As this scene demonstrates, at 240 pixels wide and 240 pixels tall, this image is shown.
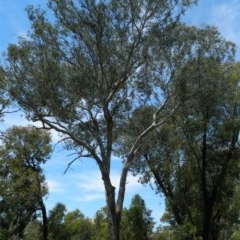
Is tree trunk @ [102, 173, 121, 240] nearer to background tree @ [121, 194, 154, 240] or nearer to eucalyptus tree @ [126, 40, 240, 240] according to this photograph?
eucalyptus tree @ [126, 40, 240, 240]

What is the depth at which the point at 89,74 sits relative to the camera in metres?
22.6

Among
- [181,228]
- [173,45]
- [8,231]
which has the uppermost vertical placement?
[173,45]

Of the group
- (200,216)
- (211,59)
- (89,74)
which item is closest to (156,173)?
(200,216)

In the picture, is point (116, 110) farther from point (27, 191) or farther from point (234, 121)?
point (27, 191)

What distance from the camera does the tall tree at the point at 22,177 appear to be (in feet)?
128

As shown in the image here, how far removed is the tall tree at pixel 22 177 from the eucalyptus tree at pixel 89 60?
1663cm

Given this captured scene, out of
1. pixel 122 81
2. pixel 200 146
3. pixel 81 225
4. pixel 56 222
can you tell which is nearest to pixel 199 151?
pixel 200 146

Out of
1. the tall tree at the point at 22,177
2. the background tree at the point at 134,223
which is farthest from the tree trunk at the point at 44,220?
the background tree at the point at 134,223

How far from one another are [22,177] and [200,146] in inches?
579

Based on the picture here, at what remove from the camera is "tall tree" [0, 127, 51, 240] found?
3909cm

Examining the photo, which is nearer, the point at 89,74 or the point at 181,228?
the point at 89,74

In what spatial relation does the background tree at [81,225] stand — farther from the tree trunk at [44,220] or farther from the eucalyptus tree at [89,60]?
the eucalyptus tree at [89,60]

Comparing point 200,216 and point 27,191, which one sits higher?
point 27,191

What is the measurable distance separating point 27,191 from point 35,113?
17691 mm
